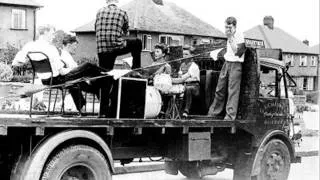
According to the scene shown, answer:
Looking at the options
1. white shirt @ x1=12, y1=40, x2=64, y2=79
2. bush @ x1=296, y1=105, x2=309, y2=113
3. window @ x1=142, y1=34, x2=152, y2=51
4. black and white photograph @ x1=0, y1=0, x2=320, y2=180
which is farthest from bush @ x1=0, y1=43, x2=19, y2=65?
white shirt @ x1=12, y1=40, x2=64, y2=79

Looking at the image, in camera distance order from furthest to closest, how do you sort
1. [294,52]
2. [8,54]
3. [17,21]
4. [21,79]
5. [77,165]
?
[294,52]
[17,21]
[8,54]
[21,79]
[77,165]

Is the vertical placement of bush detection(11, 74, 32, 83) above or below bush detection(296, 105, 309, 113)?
above

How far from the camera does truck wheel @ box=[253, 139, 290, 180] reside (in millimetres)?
10055

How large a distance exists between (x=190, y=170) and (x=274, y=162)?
5.02ft

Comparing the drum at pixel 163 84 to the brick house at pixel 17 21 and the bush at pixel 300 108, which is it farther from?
the brick house at pixel 17 21

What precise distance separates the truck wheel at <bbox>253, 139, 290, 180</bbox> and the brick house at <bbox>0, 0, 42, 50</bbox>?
3571cm

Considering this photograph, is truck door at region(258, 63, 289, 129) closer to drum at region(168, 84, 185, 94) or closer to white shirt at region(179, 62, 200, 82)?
white shirt at region(179, 62, 200, 82)

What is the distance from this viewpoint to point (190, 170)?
10.8 m

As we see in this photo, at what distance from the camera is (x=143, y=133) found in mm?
8406


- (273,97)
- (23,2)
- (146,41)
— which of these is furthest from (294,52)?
(273,97)

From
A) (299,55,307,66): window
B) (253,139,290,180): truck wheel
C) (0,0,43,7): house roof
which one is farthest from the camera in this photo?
(299,55,307,66): window

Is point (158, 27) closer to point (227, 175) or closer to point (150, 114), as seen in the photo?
point (227, 175)

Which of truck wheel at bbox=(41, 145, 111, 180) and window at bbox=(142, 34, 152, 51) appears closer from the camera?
truck wheel at bbox=(41, 145, 111, 180)

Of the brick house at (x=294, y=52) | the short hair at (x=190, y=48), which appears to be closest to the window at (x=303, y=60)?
the brick house at (x=294, y=52)
